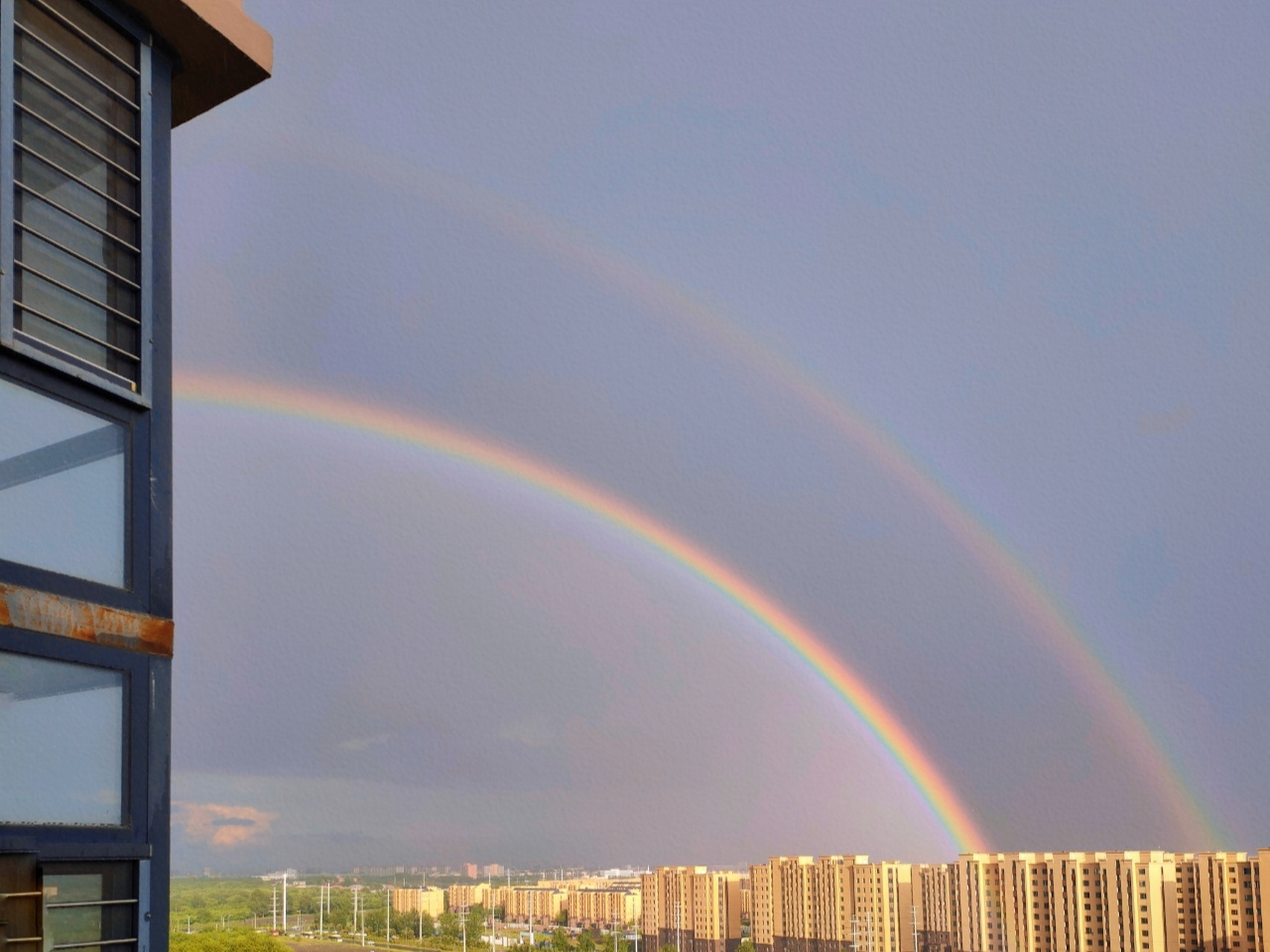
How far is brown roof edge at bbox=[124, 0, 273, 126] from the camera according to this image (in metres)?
4.34

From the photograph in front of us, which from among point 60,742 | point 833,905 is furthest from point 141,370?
point 833,905

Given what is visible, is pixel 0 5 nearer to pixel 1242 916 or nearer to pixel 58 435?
pixel 58 435

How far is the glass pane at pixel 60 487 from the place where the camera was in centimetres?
351

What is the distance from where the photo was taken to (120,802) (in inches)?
144

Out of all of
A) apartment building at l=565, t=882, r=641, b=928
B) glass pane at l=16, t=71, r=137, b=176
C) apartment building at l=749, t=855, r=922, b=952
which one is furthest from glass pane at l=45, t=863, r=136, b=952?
apartment building at l=565, t=882, r=641, b=928

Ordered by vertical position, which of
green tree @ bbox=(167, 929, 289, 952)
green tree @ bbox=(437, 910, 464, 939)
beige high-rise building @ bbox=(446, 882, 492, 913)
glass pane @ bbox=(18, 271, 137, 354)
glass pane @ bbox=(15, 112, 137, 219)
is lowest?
beige high-rise building @ bbox=(446, 882, 492, 913)

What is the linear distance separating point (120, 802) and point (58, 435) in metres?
1.05

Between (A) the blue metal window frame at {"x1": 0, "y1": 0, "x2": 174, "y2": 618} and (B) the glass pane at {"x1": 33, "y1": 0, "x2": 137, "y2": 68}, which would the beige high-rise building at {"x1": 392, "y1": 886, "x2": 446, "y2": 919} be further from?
(B) the glass pane at {"x1": 33, "y1": 0, "x2": 137, "y2": 68}

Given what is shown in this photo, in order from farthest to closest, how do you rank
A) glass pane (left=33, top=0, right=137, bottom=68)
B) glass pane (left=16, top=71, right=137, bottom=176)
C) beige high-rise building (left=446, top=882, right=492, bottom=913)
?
beige high-rise building (left=446, top=882, right=492, bottom=913) < glass pane (left=33, top=0, right=137, bottom=68) < glass pane (left=16, top=71, right=137, bottom=176)

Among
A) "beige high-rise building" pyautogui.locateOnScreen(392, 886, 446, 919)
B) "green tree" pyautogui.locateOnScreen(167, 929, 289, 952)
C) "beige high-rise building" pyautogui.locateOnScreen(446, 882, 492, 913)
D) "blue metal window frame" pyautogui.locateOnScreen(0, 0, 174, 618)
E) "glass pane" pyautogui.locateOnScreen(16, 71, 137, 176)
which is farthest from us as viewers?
"beige high-rise building" pyautogui.locateOnScreen(446, 882, 492, 913)

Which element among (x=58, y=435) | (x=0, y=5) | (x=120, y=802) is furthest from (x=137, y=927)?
(x=0, y=5)

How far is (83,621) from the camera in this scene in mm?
3607

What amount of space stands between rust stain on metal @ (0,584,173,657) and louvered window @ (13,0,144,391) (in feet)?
2.34

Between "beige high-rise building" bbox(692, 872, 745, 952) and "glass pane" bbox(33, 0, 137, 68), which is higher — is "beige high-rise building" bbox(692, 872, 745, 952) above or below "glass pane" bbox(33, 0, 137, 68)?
below
